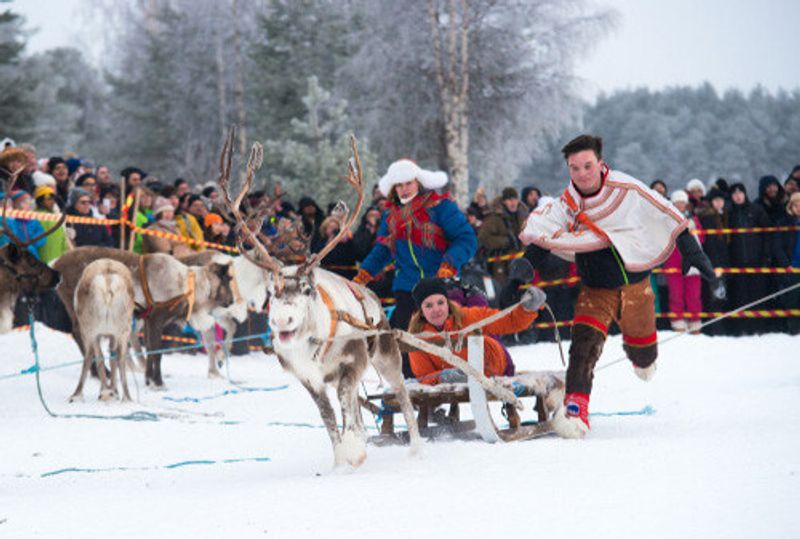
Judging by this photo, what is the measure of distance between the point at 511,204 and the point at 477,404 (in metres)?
8.61

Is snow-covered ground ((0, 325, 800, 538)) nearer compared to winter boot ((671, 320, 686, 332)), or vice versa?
snow-covered ground ((0, 325, 800, 538))

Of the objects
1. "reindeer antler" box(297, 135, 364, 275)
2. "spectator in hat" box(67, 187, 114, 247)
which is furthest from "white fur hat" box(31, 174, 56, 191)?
"reindeer antler" box(297, 135, 364, 275)

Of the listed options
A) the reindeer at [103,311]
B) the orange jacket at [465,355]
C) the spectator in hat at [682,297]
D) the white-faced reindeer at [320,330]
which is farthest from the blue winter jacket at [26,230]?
the spectator in hat at [682,297]

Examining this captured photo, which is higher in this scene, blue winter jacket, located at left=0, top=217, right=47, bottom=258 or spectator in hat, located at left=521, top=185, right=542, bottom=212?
spectator in hat, located at left=521, top=185, right=542, bottom=212

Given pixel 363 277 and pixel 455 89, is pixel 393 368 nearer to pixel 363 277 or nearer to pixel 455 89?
pixel 363 277

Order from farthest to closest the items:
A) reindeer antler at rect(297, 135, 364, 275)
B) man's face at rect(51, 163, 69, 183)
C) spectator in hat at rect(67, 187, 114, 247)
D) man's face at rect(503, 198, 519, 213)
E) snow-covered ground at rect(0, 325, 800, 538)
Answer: man's face at rect(503, 198, 519, 213) → man's face at rect(51, 163, 69, 183) → spectator in hat at rect(67, 187, 114, 247) → reindeer antler at rect(297, 135, 364, 275) → snow-covered ground at rect(0, 325, 800, 538)

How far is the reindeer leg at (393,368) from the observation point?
5.96 metres

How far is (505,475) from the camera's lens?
4.87m

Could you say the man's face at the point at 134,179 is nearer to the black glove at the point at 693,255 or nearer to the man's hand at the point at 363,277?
the man's hand at the point at 363,277

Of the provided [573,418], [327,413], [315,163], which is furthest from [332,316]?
[315,163]

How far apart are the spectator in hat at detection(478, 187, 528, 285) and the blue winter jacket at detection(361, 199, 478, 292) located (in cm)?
651

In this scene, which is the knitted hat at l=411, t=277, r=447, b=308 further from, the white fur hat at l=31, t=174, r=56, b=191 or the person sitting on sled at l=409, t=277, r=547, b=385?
the white fur hat at l=31, t=174, r=56, b=191

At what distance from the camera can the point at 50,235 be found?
10.7 meters

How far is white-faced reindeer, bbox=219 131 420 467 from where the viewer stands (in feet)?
16.4
